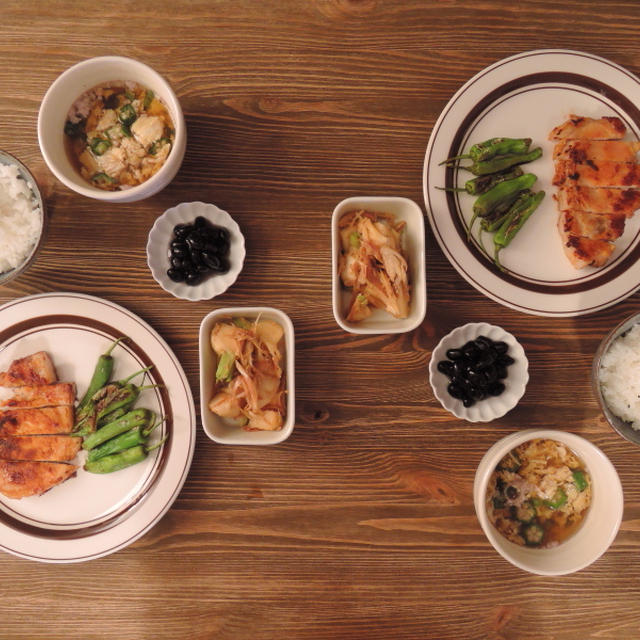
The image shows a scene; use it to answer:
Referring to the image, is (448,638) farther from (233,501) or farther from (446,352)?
(446,352)

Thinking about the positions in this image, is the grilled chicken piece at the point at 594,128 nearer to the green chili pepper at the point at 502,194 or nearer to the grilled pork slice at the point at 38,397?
the green chili pepper at the point at 502,194

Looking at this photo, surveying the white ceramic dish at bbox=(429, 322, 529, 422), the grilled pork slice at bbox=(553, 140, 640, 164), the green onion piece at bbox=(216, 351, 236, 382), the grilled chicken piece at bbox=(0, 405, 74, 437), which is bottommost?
the grilled chicken piece at bbox=(0, 405, 74, 437)

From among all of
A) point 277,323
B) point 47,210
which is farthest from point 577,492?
point 47,210

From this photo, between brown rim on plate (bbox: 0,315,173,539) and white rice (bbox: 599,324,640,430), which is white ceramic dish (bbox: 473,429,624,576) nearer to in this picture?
white rice (bbox: 599,324,640,430)

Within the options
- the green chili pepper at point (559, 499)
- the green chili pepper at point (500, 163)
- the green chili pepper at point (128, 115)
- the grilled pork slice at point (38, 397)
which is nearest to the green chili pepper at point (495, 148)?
the green chili pepper at point (500, 163)

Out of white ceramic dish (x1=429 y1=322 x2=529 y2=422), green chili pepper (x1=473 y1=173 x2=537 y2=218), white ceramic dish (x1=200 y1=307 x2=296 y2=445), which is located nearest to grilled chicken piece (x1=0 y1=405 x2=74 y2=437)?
white ceramic dish (x1=200 y1=307 x2=296 y2=445)

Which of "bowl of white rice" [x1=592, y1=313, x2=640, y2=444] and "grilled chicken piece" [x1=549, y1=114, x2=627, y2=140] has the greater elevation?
"grilled chicken piece" [x1=549, y1=114, x2=627, y2=140]

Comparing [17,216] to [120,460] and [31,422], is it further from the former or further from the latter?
[120,460]
